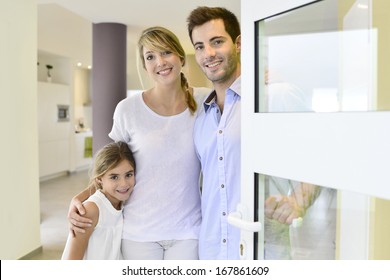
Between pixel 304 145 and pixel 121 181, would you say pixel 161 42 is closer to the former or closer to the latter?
pixel 121 181

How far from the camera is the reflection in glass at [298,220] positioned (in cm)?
71

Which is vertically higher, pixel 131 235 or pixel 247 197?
pixel 247 197

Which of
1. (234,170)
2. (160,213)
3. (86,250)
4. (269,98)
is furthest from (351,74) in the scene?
(86,250)

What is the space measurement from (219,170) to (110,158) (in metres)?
0.37

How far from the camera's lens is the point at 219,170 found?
3.32 ft

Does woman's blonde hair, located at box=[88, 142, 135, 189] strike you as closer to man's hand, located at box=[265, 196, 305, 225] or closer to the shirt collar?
the shirt collar

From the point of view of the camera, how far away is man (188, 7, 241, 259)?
39.5 inches

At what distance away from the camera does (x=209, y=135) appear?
41.3 inches

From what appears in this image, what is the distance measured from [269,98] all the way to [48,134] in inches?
185

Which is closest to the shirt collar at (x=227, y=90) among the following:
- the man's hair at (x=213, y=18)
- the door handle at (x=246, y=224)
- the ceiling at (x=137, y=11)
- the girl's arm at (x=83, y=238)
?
the man's hair at (x=213, y=18)

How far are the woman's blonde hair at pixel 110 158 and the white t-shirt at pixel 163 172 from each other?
0.03 m

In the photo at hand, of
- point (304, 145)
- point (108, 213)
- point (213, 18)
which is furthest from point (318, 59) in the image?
point (108, 213)

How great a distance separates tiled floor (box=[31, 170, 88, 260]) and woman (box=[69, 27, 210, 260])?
4.46ft
